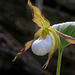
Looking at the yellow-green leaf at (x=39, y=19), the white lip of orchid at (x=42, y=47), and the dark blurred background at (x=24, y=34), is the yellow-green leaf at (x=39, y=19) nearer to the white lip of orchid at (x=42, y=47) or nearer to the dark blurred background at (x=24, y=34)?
the white lip of orchid at (x=42, y=47)

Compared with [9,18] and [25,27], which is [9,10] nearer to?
[9,18]

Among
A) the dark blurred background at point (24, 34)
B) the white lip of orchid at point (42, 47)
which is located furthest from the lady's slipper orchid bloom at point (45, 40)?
the dark blurred background at point (24, 34)

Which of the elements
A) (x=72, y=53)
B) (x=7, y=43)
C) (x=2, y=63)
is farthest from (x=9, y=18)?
(x=72, y=53)

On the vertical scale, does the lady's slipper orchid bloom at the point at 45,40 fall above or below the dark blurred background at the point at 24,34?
above

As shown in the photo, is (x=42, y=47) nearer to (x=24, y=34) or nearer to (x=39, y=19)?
(x=39, y=19)

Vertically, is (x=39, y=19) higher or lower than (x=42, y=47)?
higher

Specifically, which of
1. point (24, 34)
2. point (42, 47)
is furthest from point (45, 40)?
point (24, 34)

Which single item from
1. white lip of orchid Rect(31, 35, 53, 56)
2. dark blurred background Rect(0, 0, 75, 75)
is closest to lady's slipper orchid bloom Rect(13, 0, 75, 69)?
white lip of orchid Rect(31, 35, 53, 56)

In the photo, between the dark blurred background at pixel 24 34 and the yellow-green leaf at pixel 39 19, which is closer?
the yellow-green leaf at pixel 39 19
